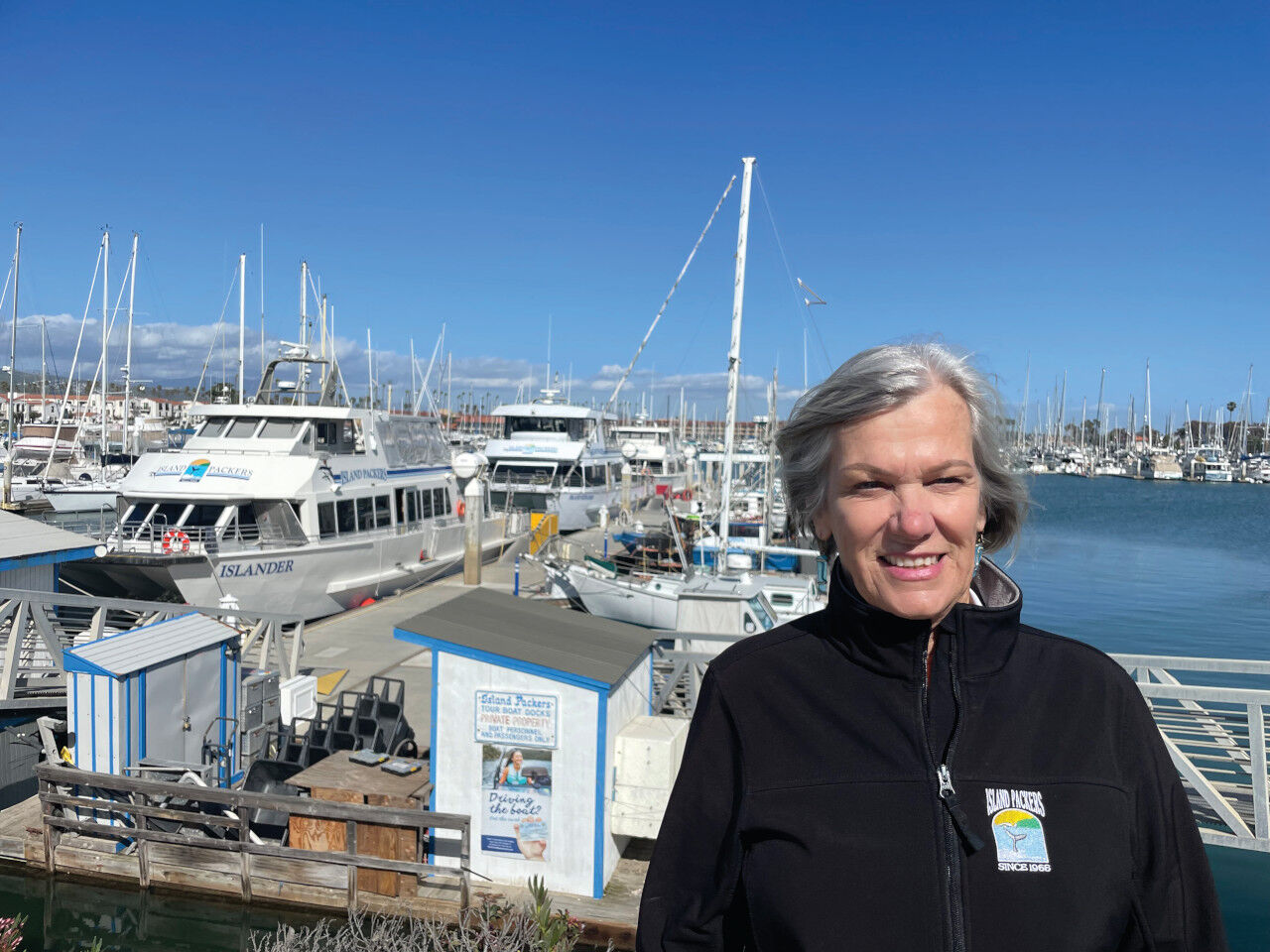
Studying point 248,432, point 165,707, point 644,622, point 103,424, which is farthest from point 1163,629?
point 103,424

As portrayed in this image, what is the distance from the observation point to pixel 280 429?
1869cm

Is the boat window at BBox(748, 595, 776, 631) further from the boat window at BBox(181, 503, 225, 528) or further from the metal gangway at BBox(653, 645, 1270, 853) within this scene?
the boat window at BBox(181, 503, 225, 528)

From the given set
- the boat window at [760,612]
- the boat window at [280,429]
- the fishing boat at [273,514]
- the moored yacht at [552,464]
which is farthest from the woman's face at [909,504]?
the moored yacht at [552,464]

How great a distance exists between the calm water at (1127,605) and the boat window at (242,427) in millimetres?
11680

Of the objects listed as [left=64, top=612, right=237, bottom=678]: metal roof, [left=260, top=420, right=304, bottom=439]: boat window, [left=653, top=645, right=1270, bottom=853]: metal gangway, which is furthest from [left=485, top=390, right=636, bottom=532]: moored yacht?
[left=653, top=645, right=1270, bottom=853]: metal gangway

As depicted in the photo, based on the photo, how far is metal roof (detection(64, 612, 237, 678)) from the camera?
7.95 meters

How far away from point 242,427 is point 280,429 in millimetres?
812

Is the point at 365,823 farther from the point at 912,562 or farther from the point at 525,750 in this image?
Result: the point at 912,562

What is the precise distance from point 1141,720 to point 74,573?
17.4 m

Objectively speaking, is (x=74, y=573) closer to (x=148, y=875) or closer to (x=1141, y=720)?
(x=148, y=875)

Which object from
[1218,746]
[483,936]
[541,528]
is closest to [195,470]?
[541,528]

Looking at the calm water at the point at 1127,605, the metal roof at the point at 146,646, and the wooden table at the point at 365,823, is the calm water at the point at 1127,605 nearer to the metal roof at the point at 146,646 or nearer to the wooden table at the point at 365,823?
the wooden table at the point at 365,823

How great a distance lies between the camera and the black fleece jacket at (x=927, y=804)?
1504 millimetres

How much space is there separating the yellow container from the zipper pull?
75.2ft
